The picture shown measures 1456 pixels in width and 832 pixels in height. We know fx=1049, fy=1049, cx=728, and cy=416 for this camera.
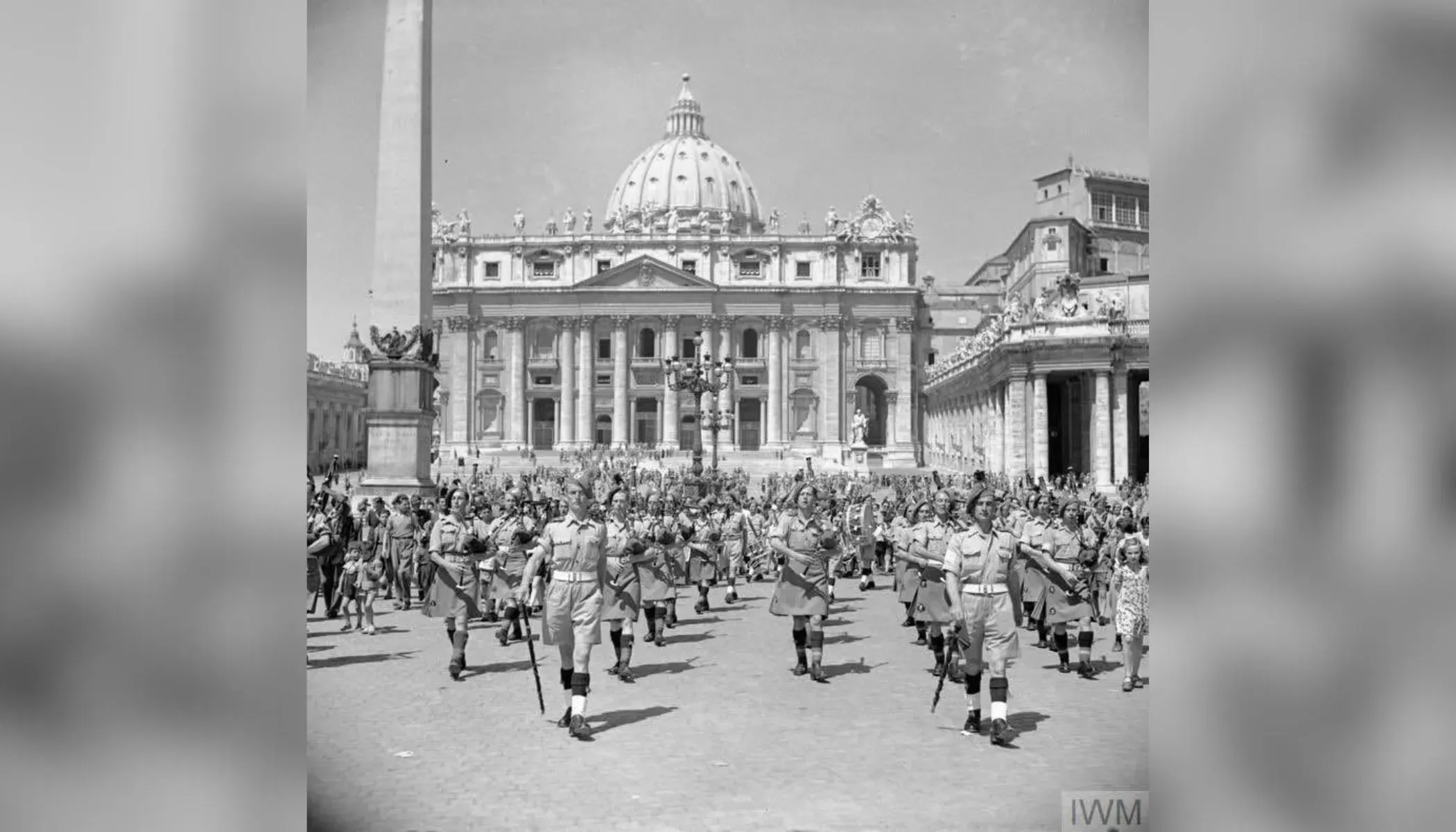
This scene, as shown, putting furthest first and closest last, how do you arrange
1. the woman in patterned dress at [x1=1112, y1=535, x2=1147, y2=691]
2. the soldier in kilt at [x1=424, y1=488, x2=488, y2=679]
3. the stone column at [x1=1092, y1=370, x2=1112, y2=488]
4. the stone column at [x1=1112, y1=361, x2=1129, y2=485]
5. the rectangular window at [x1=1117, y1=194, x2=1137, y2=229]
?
the rectangular window at [x1=1117, y1=194, x2=1137, y2=229] < the stone column at [x1=1112, y1=361, x2=1129, y2=485] < the stone column at [x1=1092, y1=370, x2=1112, y2=488] < the soldier in kilt at [x1=424, y1=488, x2=488, y2=679] < the woman in patterned dress at [x1=1112, y1=535, x2=1147, y2=691]

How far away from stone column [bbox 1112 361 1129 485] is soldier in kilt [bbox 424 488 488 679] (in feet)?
71.3

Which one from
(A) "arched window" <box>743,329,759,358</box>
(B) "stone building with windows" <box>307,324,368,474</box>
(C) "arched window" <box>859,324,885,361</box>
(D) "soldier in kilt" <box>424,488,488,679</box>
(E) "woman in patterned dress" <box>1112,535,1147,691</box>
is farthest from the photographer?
(A) "arched window" <box>743,329,759,358</box>

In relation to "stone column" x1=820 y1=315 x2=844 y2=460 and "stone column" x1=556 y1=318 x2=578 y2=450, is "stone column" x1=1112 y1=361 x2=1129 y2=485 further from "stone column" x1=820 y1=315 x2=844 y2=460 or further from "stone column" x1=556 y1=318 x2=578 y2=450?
"stone column" x1=556 y1=318 x2=578 y2=450

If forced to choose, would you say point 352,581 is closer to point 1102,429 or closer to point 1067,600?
point 1067,600

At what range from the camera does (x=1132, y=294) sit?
30.4 metres

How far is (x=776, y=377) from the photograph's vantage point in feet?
228

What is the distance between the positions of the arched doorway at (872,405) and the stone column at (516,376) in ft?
70.0

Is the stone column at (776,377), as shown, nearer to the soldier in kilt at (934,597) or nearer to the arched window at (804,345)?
the arched window at (804,345)

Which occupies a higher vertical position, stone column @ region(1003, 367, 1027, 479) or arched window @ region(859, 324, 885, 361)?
arched window @ region(859, 324, 885, 361)

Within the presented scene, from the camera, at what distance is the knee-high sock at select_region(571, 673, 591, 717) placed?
6691 mm

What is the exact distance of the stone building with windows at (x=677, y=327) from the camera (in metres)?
67.6

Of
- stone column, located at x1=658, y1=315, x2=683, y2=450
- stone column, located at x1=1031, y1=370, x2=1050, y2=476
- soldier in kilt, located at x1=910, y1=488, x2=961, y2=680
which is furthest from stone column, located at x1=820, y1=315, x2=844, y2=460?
soldier in kilt, located at x1=910, y1=488, x2=961, y2=680
